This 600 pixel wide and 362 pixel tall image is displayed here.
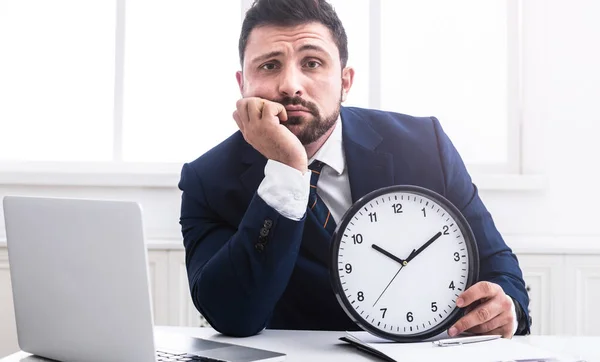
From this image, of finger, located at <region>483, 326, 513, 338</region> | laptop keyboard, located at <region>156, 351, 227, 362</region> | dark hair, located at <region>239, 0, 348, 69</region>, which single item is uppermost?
dark hair, located at <region>239, 0, 348, 69</region>

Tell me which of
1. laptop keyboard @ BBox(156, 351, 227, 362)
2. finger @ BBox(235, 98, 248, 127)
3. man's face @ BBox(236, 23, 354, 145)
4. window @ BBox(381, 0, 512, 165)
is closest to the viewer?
laptop keyboard @ BBox(156, 351, 227, 362)

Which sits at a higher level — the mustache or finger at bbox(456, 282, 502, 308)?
the mustache

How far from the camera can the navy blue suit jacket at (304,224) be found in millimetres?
→ 1424

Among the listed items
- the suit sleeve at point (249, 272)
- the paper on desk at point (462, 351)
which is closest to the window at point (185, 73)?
the suit sleeve at point (249, 272)

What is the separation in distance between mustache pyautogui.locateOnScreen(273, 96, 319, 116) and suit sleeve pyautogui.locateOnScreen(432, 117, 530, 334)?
362 mm

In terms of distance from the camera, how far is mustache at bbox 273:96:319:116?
5.33 ft

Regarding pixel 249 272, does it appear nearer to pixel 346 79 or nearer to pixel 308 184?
pixel 308 184

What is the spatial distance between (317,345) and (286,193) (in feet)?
0.96

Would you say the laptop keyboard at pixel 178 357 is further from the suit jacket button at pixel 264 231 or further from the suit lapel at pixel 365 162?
the suit lapel at pixel 365 162

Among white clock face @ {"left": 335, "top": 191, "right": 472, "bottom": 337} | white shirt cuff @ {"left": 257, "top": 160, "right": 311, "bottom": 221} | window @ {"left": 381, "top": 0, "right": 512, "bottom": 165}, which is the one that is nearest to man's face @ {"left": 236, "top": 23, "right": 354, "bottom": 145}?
white shirt cuff @ {"left": 257, "top": 160, "right": 311, "bottom": 221}

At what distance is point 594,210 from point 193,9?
6.44 feet

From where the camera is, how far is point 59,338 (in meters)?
1.16

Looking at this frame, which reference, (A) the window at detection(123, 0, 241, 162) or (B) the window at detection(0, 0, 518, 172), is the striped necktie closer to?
(B) the window at detection(0, 0, 518, 172)

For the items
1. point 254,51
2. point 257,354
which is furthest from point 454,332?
point 254,51
